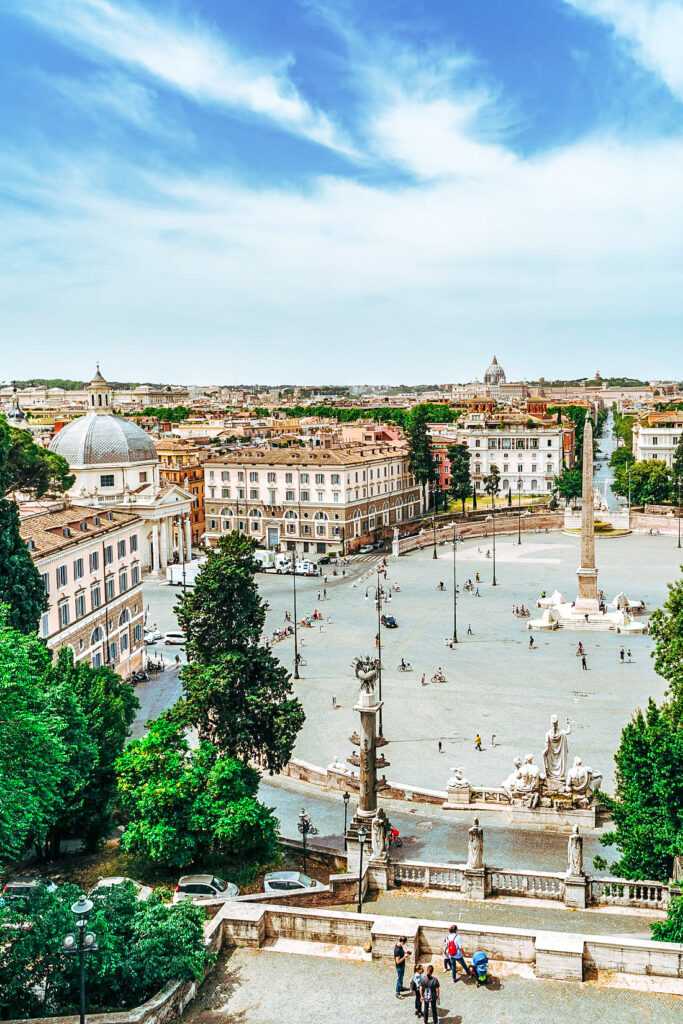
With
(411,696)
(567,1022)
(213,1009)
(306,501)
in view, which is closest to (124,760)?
(213,1009)

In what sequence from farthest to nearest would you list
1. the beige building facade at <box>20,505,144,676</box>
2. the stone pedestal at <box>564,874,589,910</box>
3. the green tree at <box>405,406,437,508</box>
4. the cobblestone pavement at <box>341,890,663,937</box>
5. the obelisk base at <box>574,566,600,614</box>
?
the green tree at <box>405,406,437,508</box>, the obelisk base at <box>574,566,600,614</box>, the beige building facade at <box>20,505,144,676</box>, the stone pedestal at <box>564,874,589,910</box>, the cobblestone pavement at <box>341,890,663,937</box>

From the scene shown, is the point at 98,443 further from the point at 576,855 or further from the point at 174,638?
the point at 576,855

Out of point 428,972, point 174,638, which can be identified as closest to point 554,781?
point 428,972

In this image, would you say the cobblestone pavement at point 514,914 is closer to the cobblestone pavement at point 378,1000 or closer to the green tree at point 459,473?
the cobblestone pavement at point 378,1000

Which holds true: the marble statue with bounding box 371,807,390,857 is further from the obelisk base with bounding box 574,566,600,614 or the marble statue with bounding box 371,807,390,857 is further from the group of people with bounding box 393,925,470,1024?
the obelisk base with bounding box 574,566,600,614

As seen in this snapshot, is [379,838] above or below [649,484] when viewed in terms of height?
below

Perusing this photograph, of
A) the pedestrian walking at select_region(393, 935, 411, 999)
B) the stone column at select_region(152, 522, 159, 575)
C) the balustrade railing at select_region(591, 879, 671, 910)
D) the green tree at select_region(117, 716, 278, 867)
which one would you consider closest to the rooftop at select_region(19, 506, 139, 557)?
the green tree at select_region(117, 716, 278, 867)
